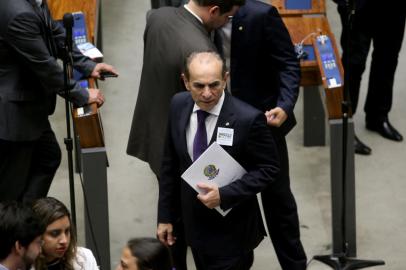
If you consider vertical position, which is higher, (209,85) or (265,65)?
(209,85)

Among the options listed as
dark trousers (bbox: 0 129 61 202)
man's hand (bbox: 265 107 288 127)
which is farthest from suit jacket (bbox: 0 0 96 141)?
man's hand (bbox: 265 107 288 127)

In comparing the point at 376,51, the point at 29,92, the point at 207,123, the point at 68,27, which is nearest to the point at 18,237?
the point at 207,123

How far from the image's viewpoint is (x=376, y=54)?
7.73m

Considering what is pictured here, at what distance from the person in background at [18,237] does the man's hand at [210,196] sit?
2.74ft

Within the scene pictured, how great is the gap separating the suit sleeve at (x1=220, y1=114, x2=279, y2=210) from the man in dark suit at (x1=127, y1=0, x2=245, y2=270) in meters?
0.49

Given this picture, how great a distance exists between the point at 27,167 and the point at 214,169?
4.65 feet

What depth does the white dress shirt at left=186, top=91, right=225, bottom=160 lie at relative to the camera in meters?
5.20

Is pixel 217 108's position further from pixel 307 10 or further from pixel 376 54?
pixel 376 54

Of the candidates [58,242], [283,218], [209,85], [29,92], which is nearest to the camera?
[58,242]

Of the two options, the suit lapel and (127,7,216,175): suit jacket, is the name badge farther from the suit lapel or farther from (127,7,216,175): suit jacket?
(127,7,216,175): suit jacket

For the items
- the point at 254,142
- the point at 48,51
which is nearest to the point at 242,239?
the point at 254,142

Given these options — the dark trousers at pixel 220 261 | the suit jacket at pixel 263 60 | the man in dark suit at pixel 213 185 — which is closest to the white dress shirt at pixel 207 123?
the man in dark suit at pixel 213 185

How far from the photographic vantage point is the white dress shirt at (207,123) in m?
5.20

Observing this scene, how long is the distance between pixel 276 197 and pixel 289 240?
0.90ft
